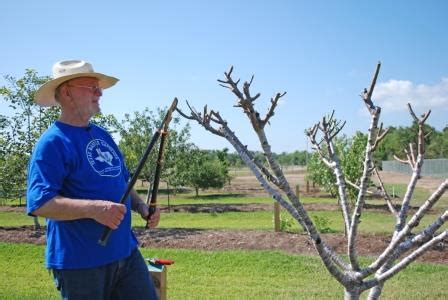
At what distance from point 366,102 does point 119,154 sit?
165 cm

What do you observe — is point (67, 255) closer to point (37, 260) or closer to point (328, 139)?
point (328, 139)

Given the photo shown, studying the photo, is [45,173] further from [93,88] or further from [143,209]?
→ [143,209]

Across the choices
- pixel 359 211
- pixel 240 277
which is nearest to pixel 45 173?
pixel 359 211

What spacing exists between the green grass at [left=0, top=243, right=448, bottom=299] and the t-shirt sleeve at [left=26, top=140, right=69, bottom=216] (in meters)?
3.94

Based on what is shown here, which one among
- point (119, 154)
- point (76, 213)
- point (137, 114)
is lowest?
point (76, 213)

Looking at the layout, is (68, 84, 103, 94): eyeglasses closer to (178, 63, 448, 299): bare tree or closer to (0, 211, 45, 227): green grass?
(178, 63, 448, 299): bare tree

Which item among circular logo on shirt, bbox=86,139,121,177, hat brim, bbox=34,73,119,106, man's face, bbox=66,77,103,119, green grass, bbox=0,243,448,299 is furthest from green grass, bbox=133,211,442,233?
man's face, bbox=66,77,103,119

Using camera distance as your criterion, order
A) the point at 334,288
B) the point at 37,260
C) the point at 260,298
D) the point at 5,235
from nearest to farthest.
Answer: the point at 260,298 < the point at 334,288 < the point at 37,260 < the point at 5,235

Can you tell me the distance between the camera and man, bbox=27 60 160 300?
2604mm

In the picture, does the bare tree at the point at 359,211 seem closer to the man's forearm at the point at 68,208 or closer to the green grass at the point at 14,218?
the man's forearm at the point at 68,208

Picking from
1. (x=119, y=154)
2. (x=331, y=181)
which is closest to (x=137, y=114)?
(x=331, y=181)

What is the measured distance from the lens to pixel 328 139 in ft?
9.72

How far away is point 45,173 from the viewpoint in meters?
2.65

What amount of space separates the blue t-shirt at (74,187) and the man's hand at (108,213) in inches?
9.0
